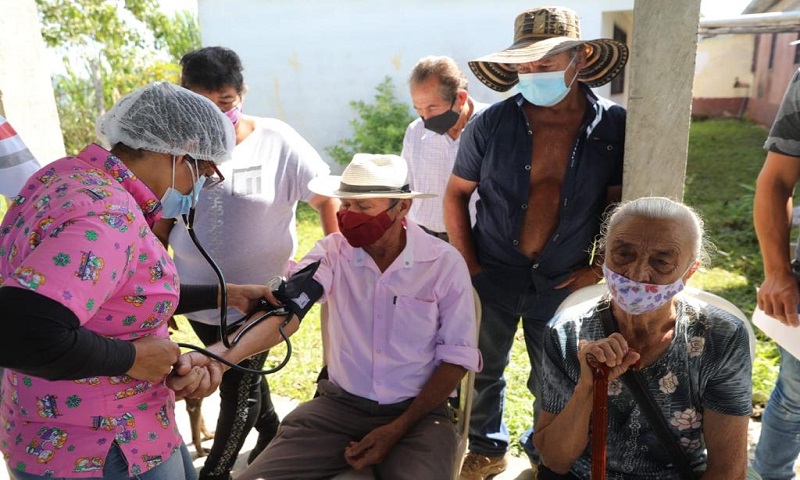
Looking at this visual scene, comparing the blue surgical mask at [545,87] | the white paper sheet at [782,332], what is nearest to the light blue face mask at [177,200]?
the blue surgical mask at [545,87]

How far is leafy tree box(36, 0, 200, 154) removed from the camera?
32.7 feet

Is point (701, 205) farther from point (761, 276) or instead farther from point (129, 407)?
point (129, 407)

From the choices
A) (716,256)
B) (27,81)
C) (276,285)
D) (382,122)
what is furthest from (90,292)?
(382,122)

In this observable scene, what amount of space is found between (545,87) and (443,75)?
97cm

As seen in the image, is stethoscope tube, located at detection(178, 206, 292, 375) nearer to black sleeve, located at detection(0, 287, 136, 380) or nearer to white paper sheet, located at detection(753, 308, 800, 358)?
black sleeve, located at detection(0, 287, 136, 380)

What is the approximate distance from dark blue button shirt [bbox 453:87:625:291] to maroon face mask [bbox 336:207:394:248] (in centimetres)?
62

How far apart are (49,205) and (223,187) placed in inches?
53.9

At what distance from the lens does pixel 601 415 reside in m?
1.73

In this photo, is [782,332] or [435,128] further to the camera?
[435,128]

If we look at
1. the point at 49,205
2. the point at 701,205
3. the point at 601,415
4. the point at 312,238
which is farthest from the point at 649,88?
the point at 701,205

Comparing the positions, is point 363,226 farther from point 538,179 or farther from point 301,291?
point 538,179

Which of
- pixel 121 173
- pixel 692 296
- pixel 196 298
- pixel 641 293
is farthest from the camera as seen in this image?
pixel 692 296

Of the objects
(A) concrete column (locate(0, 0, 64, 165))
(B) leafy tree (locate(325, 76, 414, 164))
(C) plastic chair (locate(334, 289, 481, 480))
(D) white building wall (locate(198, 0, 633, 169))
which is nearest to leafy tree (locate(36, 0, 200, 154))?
(D) white building wall (locate(198, 0, 633, 169))

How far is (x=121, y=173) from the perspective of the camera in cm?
154
